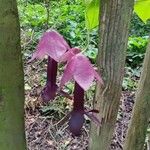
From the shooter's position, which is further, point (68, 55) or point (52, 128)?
point (52, 128)

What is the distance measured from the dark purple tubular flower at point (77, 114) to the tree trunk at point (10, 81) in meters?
0.15

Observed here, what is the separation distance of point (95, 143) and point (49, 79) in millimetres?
248

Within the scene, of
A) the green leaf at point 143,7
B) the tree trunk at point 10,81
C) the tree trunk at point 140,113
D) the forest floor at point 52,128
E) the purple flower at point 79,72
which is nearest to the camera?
the purple flower at point 79,72

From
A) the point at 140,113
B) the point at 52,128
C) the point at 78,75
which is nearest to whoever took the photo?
the point at 78,75

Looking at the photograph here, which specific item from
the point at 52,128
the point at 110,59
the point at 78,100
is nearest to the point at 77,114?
the point at 78,100

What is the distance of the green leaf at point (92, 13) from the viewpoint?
0.60m

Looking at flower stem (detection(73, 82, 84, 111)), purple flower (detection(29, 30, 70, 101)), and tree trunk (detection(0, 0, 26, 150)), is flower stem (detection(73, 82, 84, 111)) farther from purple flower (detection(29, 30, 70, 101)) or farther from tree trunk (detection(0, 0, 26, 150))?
tree trunk (detection(0, 0, 26, 150))

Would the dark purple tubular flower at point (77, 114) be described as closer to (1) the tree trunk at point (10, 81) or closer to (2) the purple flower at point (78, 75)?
(2) the purple flower at point (78, 75)

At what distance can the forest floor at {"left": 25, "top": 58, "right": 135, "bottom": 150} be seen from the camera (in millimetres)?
1752

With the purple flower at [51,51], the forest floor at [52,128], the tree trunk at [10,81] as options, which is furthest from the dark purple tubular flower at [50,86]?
the forest floor at [52,128]

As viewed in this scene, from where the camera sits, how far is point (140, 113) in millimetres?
843

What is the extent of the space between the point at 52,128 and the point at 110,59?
1.32 metres

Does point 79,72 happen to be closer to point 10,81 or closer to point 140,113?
point 10,81

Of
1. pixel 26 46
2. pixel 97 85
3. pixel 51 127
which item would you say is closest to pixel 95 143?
pixel 97 85
